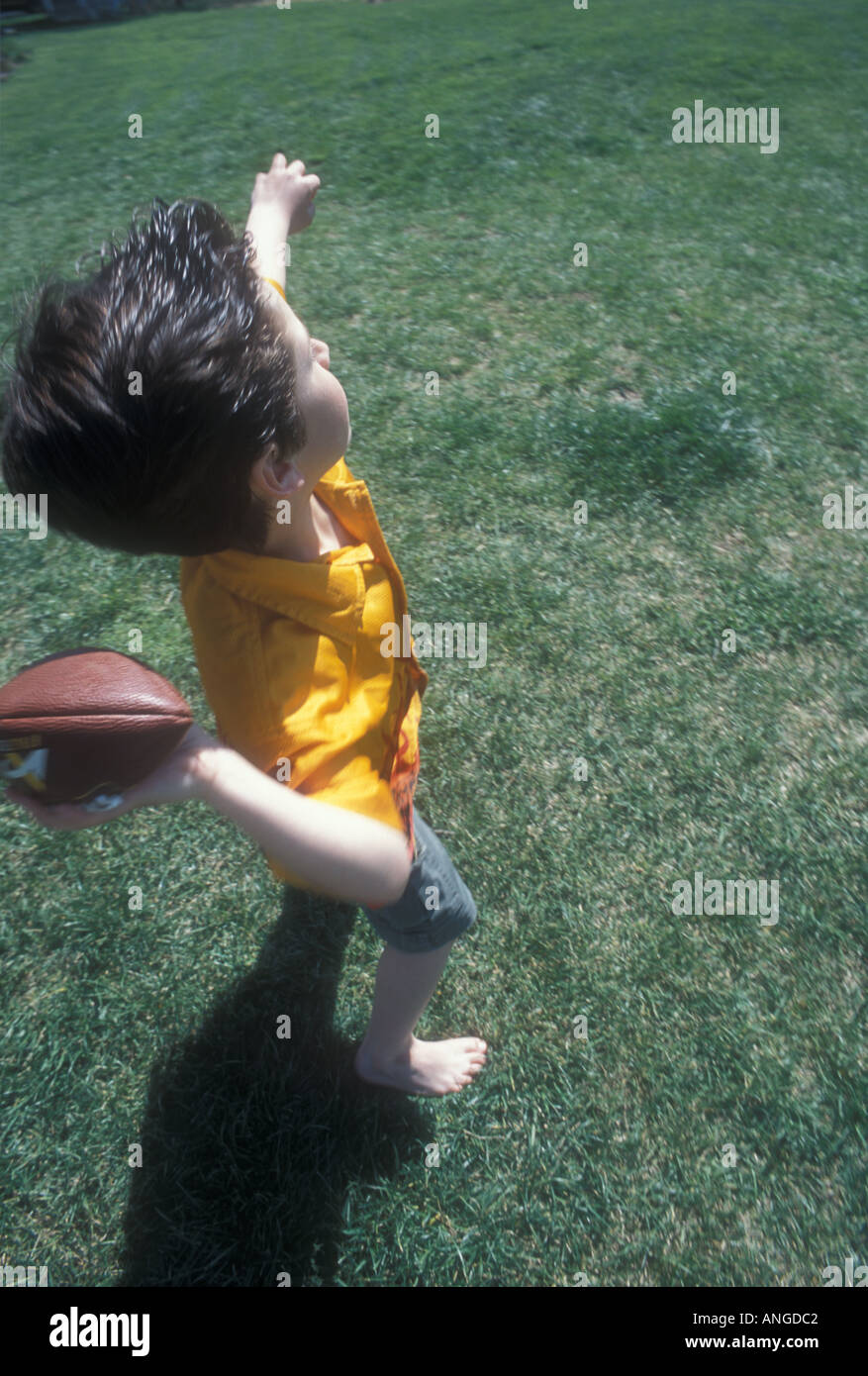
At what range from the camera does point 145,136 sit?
23.2 ft

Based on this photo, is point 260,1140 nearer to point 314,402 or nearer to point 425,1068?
point 425,1068

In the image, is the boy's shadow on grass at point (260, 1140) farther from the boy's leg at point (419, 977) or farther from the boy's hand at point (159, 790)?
the boy's hand at point (159, 790)

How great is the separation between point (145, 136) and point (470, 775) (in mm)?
7018

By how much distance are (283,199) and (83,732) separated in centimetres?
137

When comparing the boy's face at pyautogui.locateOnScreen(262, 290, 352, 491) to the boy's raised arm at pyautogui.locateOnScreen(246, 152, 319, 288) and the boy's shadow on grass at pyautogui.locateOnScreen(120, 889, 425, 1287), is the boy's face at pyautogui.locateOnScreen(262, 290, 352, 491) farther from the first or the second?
the boy's shadow on grass at pyautogui.locateOnScreen(120, 889, 425, 1287)

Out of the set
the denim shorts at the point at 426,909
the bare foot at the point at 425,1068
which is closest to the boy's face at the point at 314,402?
the denim shorts at the point at 426,909

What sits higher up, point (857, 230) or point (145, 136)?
point (145, 136)

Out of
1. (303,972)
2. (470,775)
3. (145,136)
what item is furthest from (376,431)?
(145,136)

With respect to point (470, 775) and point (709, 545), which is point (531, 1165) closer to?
point (470, 775)

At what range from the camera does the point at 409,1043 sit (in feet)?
6.51

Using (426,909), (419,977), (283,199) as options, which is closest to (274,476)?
(426,909)

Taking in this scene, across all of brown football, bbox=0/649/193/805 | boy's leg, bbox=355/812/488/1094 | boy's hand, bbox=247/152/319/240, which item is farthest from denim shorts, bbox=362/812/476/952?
boy's hand, bbox=247/152/319/240

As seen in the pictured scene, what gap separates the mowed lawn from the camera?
191 cm

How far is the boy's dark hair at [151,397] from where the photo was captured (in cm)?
118
